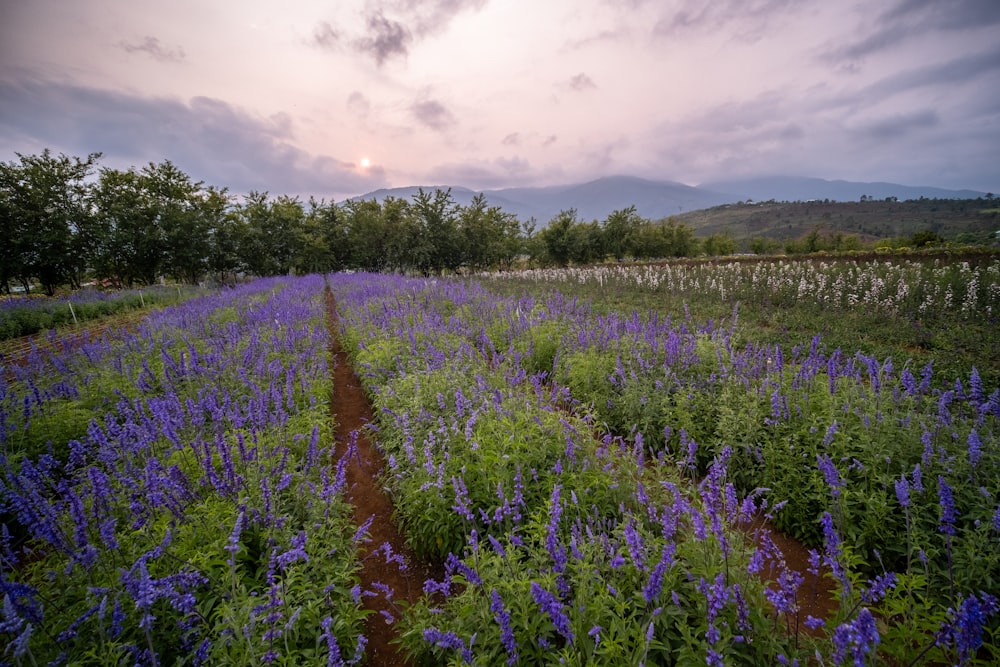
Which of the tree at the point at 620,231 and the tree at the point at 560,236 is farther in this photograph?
the tree at the point at 620,231

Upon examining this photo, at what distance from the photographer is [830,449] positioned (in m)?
4.38

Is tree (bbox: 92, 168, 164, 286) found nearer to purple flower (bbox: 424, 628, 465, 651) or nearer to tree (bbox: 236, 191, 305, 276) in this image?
tree (bbox: 236, 191, 305, 276)

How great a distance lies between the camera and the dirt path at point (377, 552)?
319 centimetres

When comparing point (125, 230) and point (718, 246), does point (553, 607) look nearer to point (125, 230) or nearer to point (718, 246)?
point (125, 230)

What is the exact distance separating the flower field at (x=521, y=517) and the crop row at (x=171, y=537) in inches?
1.3

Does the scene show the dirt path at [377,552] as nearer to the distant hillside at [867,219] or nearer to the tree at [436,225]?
the tree at [436,225]

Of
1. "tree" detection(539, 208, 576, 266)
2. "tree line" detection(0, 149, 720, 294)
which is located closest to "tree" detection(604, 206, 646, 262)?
"tree line" detection(0, 149, 720, 294)

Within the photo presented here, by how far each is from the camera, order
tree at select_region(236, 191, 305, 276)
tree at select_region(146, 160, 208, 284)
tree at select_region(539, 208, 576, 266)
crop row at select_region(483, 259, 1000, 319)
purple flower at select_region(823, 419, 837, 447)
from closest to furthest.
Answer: purple flower at select_region(823, 419, 837, 447) < crop row at select_region(483, 259, 1000, 319) < tree at select_region(146, 160, 208, 284) < tree at select_region(236, 191, 305, 276) < tree at select_region(539, 208, 576, 266)

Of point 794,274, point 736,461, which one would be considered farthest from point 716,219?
point 736,461

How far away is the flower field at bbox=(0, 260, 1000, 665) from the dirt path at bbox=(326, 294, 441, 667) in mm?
177

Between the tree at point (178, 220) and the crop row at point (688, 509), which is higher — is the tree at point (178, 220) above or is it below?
above

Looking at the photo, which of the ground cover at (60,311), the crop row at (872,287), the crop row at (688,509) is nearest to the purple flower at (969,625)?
the crop row at (688,509)

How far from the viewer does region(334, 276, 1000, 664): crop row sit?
2.25 m

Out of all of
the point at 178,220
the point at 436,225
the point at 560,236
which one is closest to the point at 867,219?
the point at 560,236
